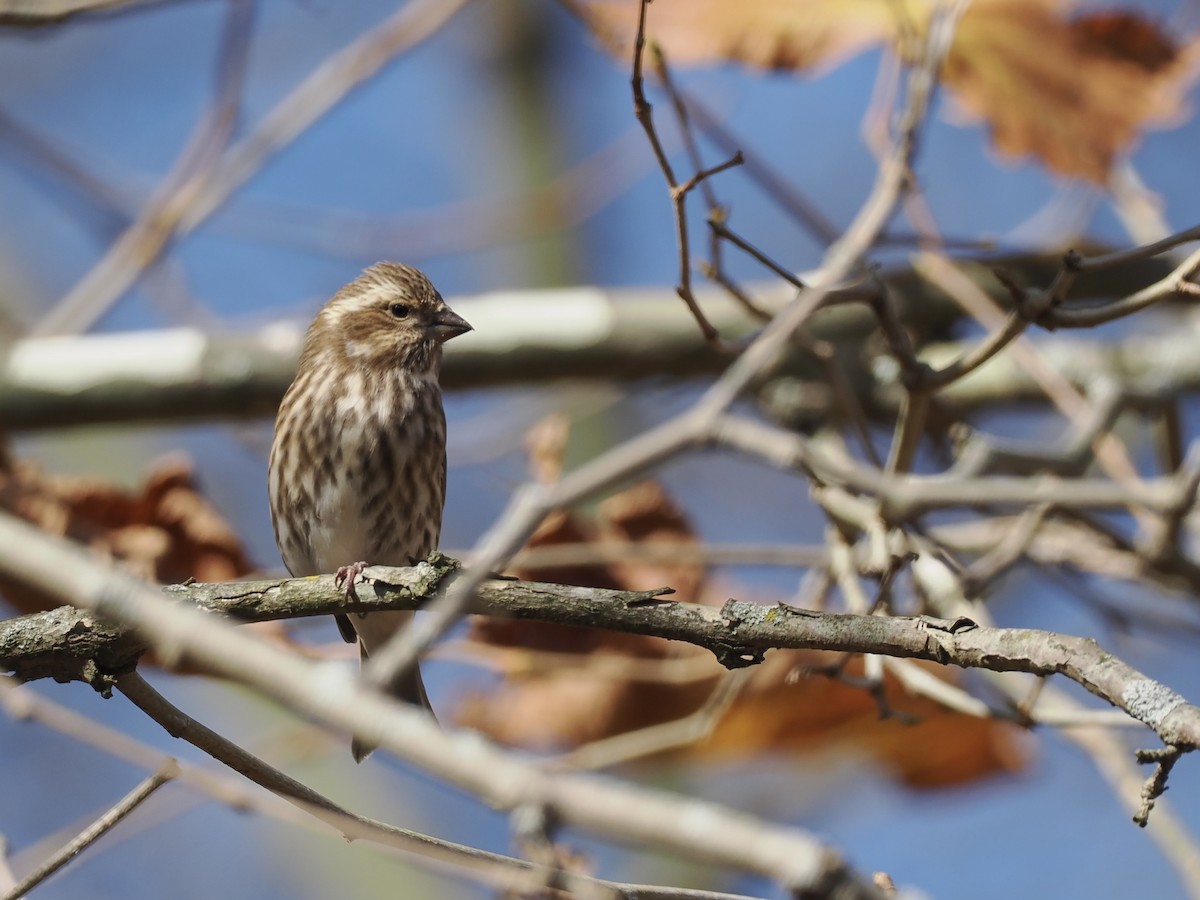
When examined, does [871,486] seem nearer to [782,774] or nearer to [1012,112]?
[1012,112]

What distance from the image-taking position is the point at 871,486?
2488 mm

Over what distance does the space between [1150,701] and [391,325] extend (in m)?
3.68

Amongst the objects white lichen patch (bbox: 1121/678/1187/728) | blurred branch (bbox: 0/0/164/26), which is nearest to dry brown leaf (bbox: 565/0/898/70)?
blurred branch (bbox: 0/0/164/26)

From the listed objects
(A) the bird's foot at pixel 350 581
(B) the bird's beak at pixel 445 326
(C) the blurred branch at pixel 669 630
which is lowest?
(C) the blurred branch at pixel 669 630

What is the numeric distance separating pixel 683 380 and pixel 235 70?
7.29ft

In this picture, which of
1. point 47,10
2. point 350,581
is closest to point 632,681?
point 350,581

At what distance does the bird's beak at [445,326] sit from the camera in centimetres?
547

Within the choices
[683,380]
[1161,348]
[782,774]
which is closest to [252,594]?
[683,380]

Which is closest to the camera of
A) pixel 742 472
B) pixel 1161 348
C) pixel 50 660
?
pixel 50 660

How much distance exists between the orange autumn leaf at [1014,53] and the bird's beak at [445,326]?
1.30 m

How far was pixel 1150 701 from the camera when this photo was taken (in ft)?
7.82

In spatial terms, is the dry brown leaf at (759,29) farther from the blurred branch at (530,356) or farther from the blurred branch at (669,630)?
the blurred branch at (669,630)

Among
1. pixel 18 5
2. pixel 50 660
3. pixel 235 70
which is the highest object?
pixel 235 70

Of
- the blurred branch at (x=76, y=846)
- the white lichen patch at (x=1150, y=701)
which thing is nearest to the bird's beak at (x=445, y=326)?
the blurred branch at (x=76, y=846)
